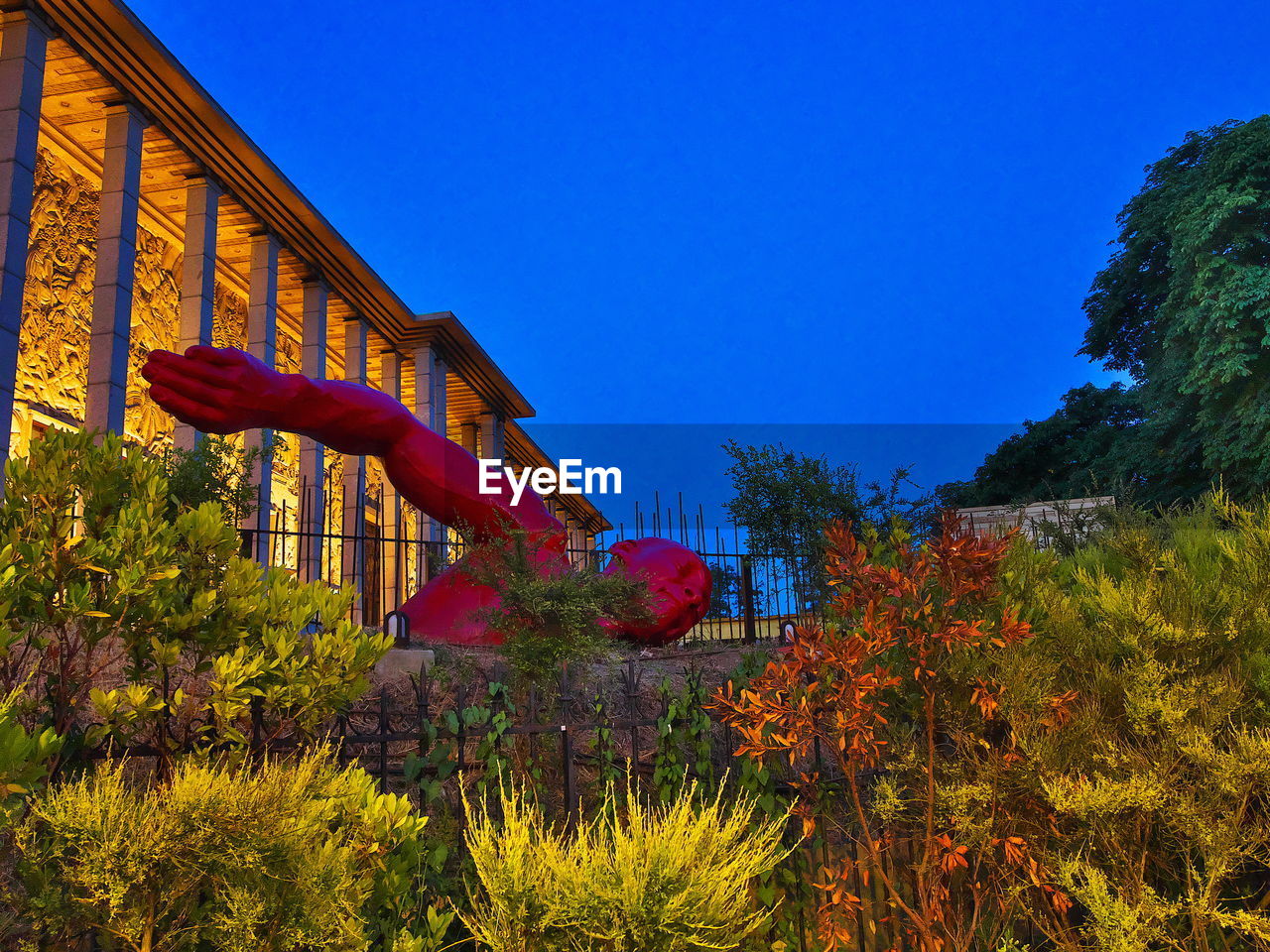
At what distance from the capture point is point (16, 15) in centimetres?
1091

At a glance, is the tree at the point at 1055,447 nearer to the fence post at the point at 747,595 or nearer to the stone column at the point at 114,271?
the fence post at the point at 747,595

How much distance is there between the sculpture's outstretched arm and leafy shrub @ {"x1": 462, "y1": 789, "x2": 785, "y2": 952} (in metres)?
5.38

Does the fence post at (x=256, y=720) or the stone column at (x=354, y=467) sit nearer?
the fence post at (x=256, y=720)

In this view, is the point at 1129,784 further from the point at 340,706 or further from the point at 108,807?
the point at 108,807

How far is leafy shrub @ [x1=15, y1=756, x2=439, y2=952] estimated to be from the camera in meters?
2.72

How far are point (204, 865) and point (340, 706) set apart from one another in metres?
0.92

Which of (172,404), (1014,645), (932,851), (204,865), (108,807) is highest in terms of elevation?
(172,404)

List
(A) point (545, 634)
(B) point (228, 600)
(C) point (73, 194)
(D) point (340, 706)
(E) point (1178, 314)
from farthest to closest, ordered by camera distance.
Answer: (E) point (1178, 314)
(C) point (73, 194)
(A) point (545, 634)
(D) point (340, 706)
(B) point (228, 600)

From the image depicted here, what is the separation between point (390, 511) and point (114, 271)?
9610 mm

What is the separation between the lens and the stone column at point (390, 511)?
2047 cm

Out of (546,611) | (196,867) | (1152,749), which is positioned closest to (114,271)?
(546,611)

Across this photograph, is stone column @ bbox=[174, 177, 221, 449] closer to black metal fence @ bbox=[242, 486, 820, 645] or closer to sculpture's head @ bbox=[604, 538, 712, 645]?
black metal fence @ bbox=[242, 486, 820, 645]

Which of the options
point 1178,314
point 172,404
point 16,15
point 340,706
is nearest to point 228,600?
point 340,706

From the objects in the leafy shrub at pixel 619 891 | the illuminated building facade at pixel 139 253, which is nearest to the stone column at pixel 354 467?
the illuminated building facade at pixel 139 253
